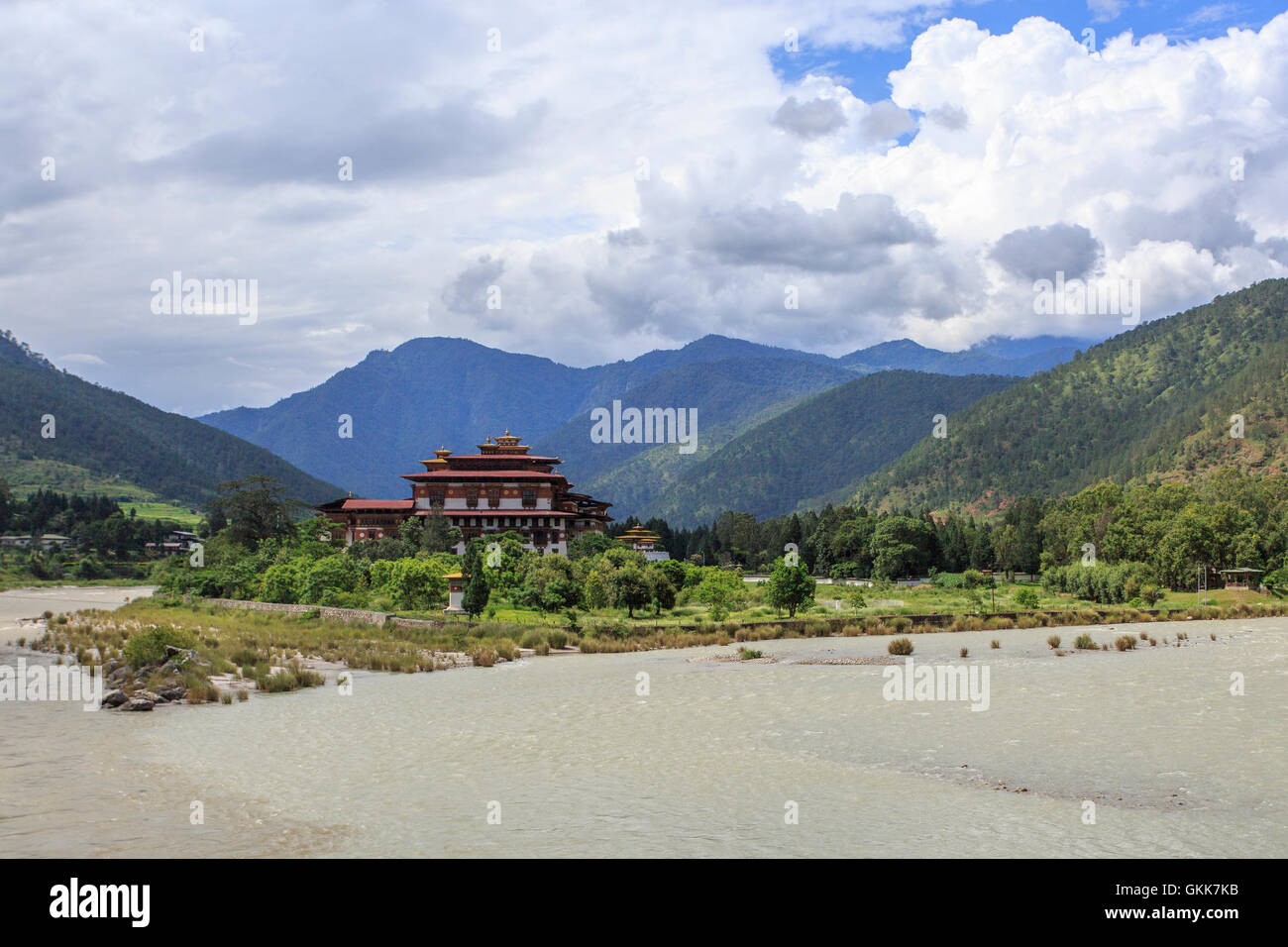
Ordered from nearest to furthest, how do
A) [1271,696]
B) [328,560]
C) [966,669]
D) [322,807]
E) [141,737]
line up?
1. [322,807]
2. [141,737]
3. [1271,696]
4. [966,669]
5. [328,560]

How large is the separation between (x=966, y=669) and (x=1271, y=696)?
38.4ft

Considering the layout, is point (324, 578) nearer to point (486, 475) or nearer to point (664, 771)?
point (486, 475)

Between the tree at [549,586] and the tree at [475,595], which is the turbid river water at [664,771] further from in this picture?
the tree at [549,586]

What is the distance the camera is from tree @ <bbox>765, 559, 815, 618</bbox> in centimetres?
6919

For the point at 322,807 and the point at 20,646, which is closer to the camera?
the point at 322,807

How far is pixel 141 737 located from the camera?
28.6m

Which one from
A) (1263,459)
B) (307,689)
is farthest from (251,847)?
(1263,459)

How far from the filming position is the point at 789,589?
2721 inches

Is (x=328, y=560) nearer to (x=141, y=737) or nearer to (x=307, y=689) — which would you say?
(x=307, y=689)

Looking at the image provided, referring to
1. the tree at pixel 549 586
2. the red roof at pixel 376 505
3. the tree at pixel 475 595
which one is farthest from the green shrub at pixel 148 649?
the red roof at pixel 376 505

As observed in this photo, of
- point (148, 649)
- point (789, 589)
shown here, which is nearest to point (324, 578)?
point (789, 589)

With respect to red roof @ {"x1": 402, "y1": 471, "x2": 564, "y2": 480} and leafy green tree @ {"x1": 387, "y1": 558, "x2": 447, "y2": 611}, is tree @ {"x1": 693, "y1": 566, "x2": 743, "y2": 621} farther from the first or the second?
red roof @ {"x1": 402, "y1": 471, "x2": 564, "y2": 480}

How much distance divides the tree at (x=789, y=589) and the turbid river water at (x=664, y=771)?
27294 millimetres
